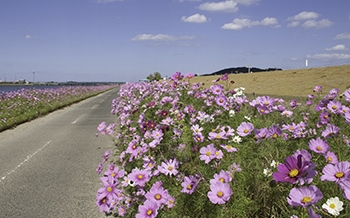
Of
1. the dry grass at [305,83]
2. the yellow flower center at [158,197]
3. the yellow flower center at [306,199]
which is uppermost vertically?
the yellow flower center at [306,199]

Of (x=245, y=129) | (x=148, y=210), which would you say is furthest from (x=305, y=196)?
(x=245, y=129)

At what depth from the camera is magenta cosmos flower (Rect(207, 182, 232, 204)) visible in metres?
2.05

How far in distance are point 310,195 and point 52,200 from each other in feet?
14.6

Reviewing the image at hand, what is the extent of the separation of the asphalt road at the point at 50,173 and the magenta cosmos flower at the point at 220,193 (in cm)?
293

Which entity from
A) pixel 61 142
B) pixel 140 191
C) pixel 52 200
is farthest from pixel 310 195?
pixel 61 142

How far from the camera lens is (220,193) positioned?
6.83 ft

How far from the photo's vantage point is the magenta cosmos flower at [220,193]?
80.6 inches

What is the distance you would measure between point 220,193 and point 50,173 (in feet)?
17.5

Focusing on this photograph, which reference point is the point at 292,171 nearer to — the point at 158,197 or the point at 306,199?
the point at 306,199

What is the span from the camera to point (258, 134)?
2.66 metres

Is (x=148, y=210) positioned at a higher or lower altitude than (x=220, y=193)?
lower

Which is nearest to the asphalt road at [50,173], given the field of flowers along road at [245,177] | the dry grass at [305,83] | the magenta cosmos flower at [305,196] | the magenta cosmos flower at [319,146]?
the field of flowers along road at [245,177]

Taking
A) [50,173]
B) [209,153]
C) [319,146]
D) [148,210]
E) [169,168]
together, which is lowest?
[50,173]

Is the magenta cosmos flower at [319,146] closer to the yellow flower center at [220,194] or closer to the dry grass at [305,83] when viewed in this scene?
the yellow flower center at [220,194]
